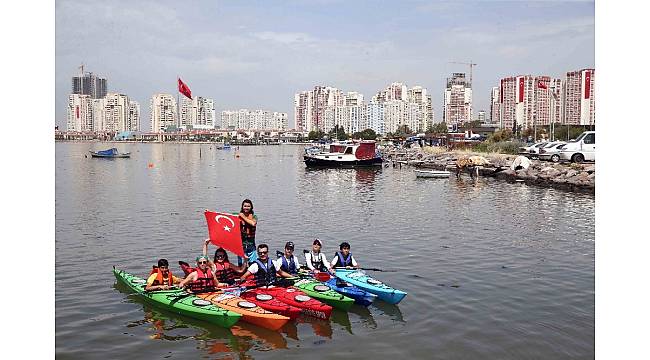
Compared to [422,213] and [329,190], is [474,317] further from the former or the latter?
[329,190]

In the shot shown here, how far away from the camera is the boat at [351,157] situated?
4700 centimetres

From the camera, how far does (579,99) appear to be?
142ft

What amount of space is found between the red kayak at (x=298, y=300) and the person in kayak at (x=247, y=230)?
0.85 metres

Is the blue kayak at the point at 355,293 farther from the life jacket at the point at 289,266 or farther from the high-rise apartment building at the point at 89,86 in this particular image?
the high-rise apartment building at the point at 89,86

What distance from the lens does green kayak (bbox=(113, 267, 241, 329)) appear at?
8.35m

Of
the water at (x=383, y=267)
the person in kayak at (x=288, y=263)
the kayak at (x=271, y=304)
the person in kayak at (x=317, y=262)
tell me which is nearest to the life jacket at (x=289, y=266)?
the person in kayak at (x=288, y=263)

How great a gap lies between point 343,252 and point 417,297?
159cm

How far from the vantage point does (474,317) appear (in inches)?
366

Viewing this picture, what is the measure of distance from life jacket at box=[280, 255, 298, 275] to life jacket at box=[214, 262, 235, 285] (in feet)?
Result: 3.02

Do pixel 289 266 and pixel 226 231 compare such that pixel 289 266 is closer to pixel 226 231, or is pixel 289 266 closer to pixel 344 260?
pixel 344 260

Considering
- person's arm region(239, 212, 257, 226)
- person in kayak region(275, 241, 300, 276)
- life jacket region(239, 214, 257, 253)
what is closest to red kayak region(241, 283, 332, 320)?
person in kayak region(275, 241, 300, 276)

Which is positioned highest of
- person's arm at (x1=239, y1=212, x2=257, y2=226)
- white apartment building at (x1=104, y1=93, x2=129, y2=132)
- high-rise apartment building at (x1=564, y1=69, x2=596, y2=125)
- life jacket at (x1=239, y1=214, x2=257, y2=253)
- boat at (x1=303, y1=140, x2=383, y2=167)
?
white apartment building at (x1=104, y1=93, x2=129, y2=132)

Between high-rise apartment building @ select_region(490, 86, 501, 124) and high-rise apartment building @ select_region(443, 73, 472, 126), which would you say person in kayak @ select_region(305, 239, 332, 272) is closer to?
high-rise apartment building @ select_region(490, 86, 501, 124)
